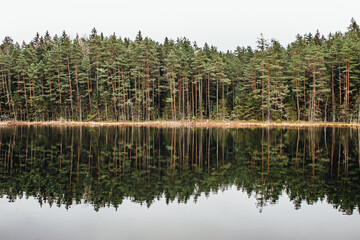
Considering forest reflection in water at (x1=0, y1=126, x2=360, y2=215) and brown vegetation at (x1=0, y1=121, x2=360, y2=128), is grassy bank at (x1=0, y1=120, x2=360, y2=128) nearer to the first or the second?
brown vegetation at (x1=0, y1=121, x2=360, y2=128)

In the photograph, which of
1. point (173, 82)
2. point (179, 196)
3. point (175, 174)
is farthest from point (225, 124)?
point (179, 196)

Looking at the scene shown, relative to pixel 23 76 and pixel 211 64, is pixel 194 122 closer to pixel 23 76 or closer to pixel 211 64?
pixel 211 64

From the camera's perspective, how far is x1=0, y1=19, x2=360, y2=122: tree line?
5744 centimetres

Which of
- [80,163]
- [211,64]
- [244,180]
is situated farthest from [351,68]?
[80,163]

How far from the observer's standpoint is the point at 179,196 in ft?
41.1

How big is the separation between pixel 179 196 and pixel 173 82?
49198mm

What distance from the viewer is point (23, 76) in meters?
70.1

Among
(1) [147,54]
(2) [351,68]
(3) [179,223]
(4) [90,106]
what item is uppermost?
(1) [147,54]

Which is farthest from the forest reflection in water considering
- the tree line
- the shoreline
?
the tree line

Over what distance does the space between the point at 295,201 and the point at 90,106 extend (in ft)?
199

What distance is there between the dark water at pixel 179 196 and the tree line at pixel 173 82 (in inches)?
1556

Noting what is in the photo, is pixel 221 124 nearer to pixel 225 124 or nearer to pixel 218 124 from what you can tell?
pixel 218 124

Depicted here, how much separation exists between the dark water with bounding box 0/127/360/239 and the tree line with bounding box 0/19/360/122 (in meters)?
39.5

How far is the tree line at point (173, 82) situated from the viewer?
57.4m
